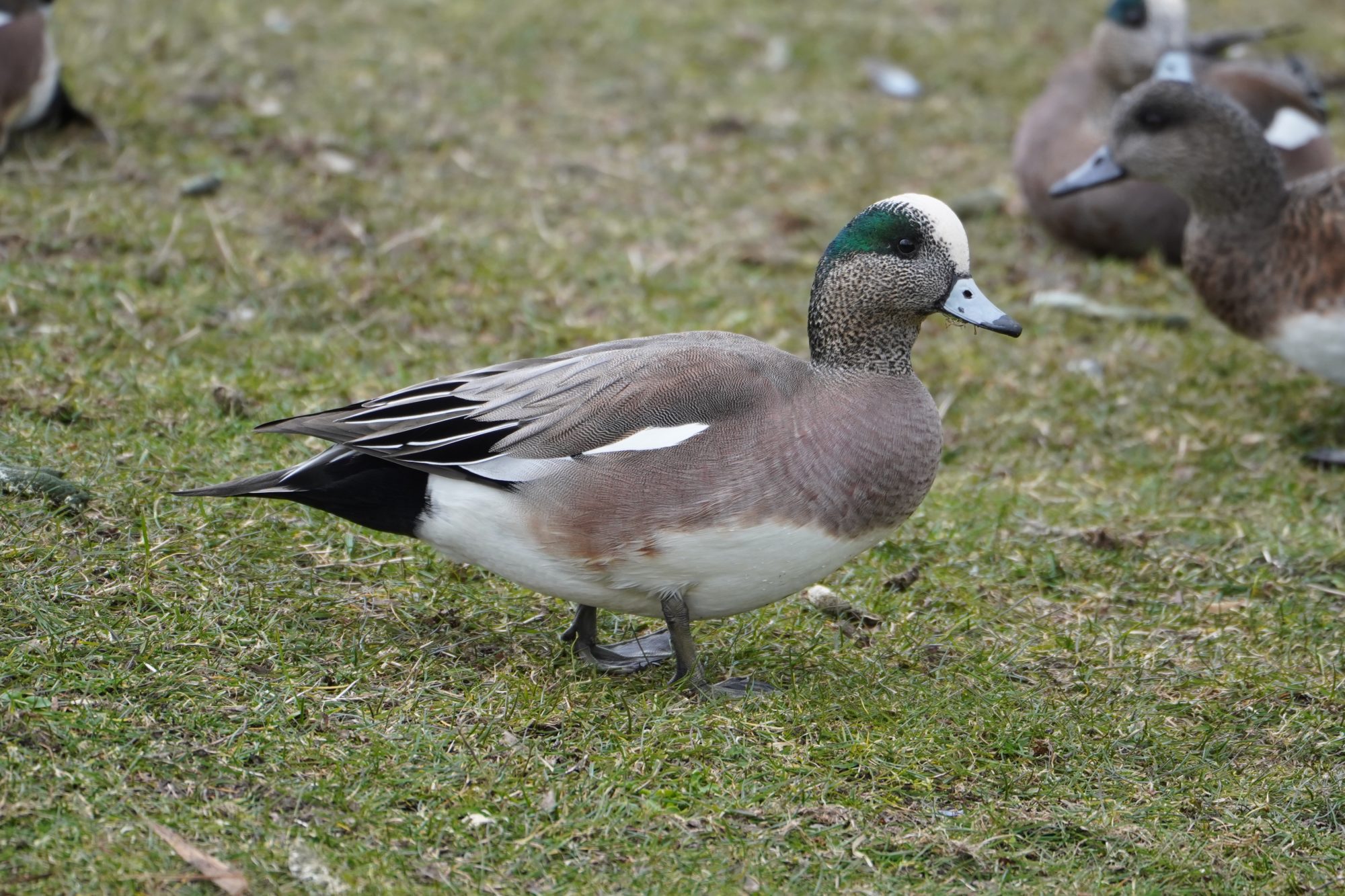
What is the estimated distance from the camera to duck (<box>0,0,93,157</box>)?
209 inches

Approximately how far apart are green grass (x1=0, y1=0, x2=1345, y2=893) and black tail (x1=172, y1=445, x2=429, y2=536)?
0.29 meters

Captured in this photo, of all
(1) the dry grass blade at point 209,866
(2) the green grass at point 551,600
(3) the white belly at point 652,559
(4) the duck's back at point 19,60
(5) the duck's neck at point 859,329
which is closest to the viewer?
(1) the dry grass blade at point 209,866

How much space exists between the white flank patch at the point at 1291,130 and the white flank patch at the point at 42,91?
4.58 metres

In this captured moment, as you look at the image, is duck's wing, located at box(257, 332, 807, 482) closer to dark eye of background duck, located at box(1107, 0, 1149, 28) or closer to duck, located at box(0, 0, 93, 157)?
duck, located at box(0, 0, 93, 157)

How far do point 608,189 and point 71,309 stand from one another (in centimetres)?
236

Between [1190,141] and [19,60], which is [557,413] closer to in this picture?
[1190,141]

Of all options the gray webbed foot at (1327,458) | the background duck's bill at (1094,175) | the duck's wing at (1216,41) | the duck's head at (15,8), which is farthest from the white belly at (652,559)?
the duck's wing at (1216,41)

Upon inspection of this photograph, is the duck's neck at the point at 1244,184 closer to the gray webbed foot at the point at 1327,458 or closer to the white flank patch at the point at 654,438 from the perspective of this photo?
the gray webbed foot at the point at 1327,458

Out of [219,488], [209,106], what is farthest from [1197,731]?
[209,106]

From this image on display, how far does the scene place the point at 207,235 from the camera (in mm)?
5012

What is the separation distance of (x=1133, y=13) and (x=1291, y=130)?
93cm

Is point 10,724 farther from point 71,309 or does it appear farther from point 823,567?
point 71,309

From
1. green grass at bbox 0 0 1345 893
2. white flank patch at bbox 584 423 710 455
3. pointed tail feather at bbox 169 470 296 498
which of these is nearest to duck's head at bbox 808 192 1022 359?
white flank patch at bbox 584 423 710 455

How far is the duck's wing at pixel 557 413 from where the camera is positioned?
291cm
